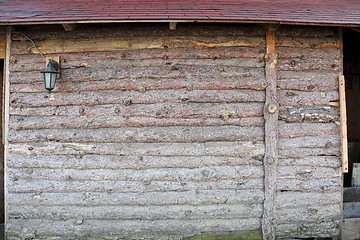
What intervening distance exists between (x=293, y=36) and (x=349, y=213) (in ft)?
10.3

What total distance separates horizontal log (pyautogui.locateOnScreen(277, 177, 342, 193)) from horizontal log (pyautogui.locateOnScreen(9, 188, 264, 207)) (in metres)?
0.38

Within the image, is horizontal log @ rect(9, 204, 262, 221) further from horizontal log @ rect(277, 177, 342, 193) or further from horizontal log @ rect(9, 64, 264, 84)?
horizontal log @ rect(9, 64, 264, 84)

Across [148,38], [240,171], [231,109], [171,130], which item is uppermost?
[148,38]

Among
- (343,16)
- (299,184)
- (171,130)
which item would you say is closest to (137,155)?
(171,130)

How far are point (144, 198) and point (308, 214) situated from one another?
8.45 ft

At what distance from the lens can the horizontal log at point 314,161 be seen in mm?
3972

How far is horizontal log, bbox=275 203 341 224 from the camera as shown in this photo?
13.1ft

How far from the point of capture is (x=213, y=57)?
3.94 m

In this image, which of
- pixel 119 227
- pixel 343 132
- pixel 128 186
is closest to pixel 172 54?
pixel 128 186

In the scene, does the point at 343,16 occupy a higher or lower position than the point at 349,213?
higher

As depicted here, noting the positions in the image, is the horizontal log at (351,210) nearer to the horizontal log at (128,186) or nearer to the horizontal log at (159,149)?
the horizontal log at (128,186)

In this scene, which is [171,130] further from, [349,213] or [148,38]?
[349,213]

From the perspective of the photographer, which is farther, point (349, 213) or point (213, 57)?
point (349, 213)

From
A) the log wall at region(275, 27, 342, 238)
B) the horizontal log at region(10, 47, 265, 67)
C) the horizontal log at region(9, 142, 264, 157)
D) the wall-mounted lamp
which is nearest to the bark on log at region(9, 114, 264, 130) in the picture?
the horizontal log at region(9, 142, 264, 157)
